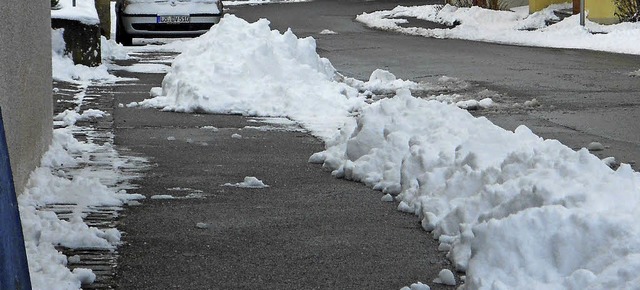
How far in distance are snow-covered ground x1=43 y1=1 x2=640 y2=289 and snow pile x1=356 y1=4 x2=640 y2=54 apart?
981cm

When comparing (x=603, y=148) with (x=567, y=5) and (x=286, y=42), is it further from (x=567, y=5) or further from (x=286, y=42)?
(x=567, y=5)

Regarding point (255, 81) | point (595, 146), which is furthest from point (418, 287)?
point (255, 81)

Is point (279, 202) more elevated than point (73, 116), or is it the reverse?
point (279, 202)

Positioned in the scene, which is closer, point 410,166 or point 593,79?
point 410,166

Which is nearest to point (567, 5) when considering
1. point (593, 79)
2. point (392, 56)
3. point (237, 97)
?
point (392, 56)

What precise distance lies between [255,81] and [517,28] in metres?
17.3

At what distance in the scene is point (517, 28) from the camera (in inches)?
1184

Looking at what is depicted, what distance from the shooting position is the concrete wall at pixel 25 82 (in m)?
7.12

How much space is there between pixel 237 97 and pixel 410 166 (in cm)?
554

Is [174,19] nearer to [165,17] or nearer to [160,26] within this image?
[165,17]

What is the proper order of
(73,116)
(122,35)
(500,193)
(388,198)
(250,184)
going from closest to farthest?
(500,193), (388,198), (250,184), (73,116), (122,35)

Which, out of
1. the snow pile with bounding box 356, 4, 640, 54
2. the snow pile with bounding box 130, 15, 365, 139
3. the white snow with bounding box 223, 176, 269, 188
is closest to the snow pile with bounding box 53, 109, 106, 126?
the snow pile with bounding box 130, 15, 365, 139

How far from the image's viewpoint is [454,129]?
8.40m

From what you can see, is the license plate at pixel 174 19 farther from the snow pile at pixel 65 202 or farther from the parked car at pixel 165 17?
the snow pile at pixel 65 202
